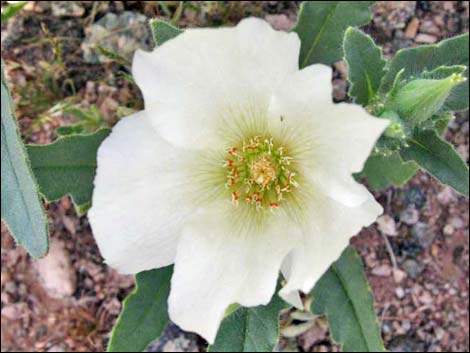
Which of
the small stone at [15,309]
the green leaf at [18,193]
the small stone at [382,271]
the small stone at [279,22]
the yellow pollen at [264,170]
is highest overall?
the green leaf at [18,193]

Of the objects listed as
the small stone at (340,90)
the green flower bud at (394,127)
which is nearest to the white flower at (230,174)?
the green flower bud at (394,127)

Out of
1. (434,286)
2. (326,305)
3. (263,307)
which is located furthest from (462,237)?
(263,307)

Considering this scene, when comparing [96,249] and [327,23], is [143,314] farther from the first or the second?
[327,23]

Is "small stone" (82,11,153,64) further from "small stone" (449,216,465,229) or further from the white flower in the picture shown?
"small stone" (449,216,465,229)

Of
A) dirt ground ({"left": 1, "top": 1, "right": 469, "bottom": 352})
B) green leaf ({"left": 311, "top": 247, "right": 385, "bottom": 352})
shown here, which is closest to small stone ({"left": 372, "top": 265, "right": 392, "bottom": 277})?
dirt ground ({"left": 1, "top": 1, "right": 469, "bottom": 352})

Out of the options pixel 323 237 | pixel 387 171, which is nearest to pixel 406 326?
pixel 387 171

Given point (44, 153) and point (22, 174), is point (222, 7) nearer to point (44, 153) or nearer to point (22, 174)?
point (44, 153)

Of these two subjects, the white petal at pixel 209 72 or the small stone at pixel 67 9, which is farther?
the small stone at pixel 67 9

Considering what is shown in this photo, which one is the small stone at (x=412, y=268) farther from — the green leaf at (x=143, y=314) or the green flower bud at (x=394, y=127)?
the green flower bud at (x=394, y=127)
